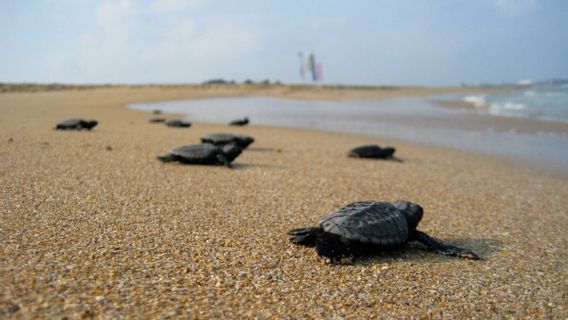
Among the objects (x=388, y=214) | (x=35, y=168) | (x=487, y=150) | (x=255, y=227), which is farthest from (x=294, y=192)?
(x=487, y=150)

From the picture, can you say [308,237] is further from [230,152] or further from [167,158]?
[167,158]

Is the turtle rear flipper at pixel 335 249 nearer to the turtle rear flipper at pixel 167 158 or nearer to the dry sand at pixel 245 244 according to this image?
the dry sand at pixel 245 244

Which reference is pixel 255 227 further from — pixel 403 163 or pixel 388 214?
pixel 403 163

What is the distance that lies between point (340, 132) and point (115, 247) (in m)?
13.1

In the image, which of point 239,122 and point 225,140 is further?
point 239,122

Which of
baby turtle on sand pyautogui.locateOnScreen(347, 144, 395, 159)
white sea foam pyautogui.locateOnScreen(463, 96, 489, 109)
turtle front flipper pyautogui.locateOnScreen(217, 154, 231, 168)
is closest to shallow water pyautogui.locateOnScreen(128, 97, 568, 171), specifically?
baby turtle on sand pyautogui.locateOnScreen(347, 144, 395, 159)

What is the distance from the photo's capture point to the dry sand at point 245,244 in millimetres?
3033

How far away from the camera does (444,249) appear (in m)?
4.39

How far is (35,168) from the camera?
22.5 ft

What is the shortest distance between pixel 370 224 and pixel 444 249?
2.98 ft

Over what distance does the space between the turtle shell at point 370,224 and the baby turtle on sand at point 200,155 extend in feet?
15.1

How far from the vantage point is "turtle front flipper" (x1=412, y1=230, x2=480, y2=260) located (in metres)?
4.31

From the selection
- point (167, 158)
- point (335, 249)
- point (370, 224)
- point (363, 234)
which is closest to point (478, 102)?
point (167, 158)

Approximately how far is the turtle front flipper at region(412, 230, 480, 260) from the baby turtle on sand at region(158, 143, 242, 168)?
15.9ft
